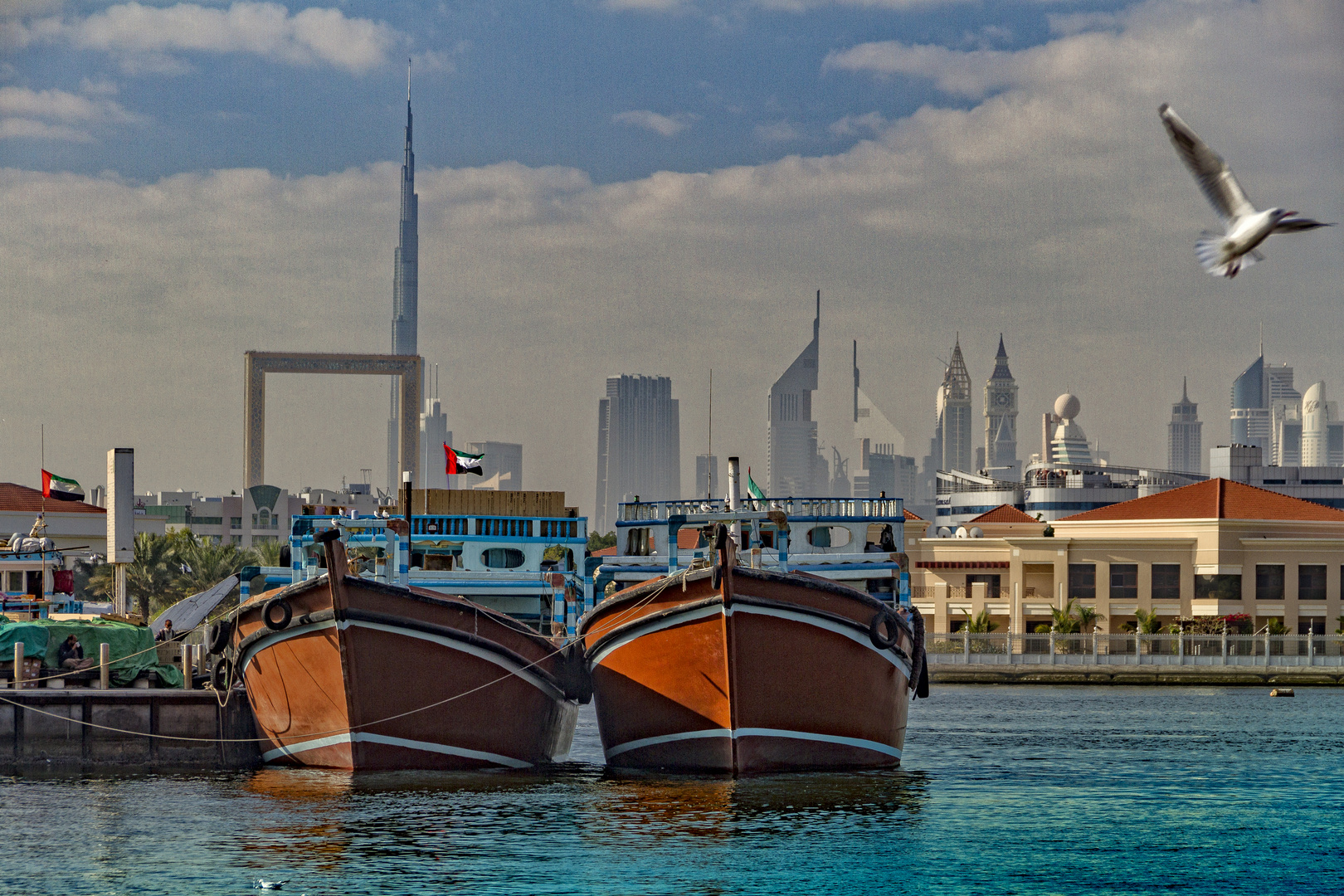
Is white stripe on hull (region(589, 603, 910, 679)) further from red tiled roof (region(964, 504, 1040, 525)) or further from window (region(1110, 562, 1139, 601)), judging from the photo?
red tiled roof (region(964, 504, 1040, 525))

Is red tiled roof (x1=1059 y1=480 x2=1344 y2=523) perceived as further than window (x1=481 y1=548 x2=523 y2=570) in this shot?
Yes

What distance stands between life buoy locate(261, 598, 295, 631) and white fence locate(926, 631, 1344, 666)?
56.4 metres

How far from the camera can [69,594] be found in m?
60.6

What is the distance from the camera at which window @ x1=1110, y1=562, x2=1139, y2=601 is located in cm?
9831

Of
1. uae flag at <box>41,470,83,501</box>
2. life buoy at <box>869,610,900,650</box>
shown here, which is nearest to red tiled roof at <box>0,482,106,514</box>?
uae flag at <box>41,470,83,501</box>

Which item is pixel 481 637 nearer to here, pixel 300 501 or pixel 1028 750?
pixel 1028 750

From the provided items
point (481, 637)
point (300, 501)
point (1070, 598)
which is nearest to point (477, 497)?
point (481, 637)

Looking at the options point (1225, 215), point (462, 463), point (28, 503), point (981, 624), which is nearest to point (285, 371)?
point (28, 503)

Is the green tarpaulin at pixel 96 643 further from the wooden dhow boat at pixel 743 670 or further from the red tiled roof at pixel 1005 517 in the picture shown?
the red tiled roof at pixel 1005 517

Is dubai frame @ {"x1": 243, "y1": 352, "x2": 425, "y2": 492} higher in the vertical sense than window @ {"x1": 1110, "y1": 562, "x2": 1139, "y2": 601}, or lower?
higher

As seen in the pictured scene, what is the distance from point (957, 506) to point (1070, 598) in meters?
93.3

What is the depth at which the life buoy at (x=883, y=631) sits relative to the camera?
131 ft

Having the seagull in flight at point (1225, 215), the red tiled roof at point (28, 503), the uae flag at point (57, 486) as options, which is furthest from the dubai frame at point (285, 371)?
the seagull in flight at point (1225, 215)

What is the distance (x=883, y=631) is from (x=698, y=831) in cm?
902
